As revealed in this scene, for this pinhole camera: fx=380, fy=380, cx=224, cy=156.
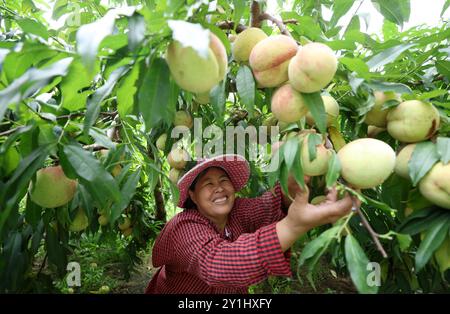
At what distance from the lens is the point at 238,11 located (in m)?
1.04

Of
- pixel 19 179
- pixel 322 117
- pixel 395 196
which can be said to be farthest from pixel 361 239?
pixel 19 179

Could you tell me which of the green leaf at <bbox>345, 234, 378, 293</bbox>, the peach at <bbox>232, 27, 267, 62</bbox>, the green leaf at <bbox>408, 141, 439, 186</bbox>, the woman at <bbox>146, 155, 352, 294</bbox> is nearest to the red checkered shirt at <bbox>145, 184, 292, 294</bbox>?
the woman at <bbox>146, 155, 352, 294</bbox>

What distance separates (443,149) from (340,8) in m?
0.64

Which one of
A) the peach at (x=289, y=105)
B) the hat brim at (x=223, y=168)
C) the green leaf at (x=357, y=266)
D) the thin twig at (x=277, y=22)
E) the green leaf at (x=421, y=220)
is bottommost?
the hat brim at (x=223, y=168)

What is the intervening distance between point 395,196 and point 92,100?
2.91 feet

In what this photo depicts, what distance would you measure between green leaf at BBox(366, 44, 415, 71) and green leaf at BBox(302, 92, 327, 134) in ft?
0.92

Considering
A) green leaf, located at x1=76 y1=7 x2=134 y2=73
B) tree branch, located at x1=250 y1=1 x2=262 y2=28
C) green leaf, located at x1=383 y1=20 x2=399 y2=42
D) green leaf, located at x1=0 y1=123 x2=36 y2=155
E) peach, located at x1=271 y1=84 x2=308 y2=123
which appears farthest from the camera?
green leaf, located at x1=383 y1=20 x2=399 y2=42

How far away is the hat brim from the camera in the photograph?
1.57 meters

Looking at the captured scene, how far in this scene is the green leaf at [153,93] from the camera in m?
0.77

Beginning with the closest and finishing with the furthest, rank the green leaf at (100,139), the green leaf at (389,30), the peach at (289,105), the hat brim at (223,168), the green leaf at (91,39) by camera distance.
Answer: the green leaf at (91,39) → the peach at (289,105) → the green leaf at (100,139) → the hat brim at (223,168) → the green leaf at (389,30)

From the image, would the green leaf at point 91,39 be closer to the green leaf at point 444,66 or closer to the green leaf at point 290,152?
the green leaf at point 290,152

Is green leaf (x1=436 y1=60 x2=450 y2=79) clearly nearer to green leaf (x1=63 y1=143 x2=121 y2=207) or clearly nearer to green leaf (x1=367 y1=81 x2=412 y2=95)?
green leaf (x1=367 y1=81 x2=412 y2=95)

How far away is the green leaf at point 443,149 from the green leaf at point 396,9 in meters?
0.54

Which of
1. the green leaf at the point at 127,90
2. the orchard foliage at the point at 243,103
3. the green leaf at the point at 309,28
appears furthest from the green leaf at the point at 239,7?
the green leaf at the point at 127,90
